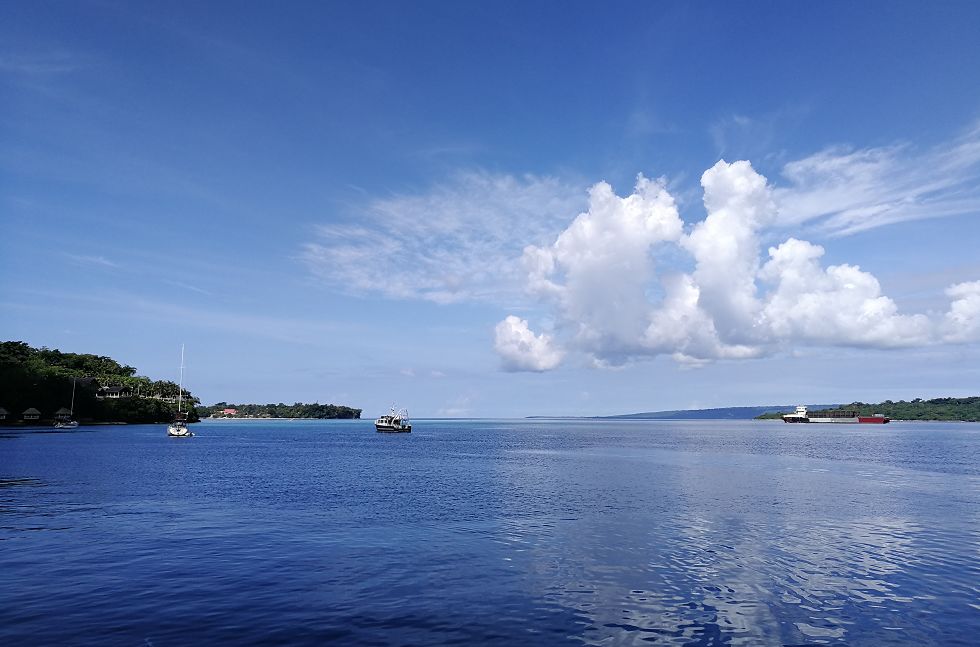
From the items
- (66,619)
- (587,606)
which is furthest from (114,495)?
(587,606)

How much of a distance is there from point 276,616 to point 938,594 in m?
29.7

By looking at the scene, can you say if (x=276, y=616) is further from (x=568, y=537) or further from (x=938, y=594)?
(x=938, y=594)

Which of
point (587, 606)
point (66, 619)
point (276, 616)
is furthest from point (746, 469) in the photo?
point (66, 619)

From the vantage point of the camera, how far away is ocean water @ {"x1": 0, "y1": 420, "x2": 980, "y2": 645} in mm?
22812

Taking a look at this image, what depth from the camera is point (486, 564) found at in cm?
3244

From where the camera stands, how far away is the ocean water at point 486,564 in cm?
2281

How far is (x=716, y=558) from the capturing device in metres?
33.9

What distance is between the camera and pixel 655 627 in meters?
22.9

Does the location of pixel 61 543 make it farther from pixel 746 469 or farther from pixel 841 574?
pixel 746 469

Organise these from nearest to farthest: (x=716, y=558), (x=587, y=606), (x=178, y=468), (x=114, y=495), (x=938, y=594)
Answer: (x=587, y=606)
(x=938, y=594)
(x=716, y=558)
(x=114, y=495)
(x=178, y=468)

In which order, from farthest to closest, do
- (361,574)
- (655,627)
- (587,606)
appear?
(361,574) → (587,606) → (655,627)

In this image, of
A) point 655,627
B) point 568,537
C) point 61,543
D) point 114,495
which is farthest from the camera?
point 114,495

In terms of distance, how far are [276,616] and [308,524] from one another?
20.6 metres

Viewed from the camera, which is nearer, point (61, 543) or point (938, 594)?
point (938, 594)
